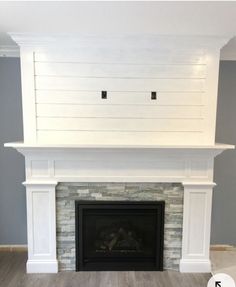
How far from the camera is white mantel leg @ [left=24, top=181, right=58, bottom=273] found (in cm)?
264

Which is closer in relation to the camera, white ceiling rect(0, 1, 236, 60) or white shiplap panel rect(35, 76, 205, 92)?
white ceiling rect(0, 1, 236, 60)

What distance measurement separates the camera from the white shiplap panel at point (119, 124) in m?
2.61

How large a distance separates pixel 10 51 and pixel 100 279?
2576 mm

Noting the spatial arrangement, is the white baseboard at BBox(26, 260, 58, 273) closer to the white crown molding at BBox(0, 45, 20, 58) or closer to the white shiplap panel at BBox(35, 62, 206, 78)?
the white shiplap panel at BBox(35, 62, 206, 78)

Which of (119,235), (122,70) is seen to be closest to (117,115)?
(122,70)

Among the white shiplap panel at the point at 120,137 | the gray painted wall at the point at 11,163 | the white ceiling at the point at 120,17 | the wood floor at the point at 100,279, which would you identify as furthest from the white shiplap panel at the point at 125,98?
the wood floor at the point at 100,279

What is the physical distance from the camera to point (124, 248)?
2826 mm

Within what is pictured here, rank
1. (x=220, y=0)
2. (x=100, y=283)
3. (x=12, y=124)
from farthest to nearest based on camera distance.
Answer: (x=12, y=124), (x=100, y=283), (x=220, y=0)

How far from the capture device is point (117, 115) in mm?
2627

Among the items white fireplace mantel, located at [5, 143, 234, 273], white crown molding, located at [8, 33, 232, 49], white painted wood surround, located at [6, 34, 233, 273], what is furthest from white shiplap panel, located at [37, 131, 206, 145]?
white crown molding, located at [8, 33, 232, 49]

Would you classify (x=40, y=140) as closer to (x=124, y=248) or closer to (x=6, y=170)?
(x=6, y=170)

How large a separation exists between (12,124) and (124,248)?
186cm

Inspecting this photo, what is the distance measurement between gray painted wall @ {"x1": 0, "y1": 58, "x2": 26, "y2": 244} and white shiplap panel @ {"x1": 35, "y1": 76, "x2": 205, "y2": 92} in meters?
0.68

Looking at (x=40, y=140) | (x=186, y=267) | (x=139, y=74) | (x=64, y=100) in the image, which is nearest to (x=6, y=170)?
(x=40, y=140)
